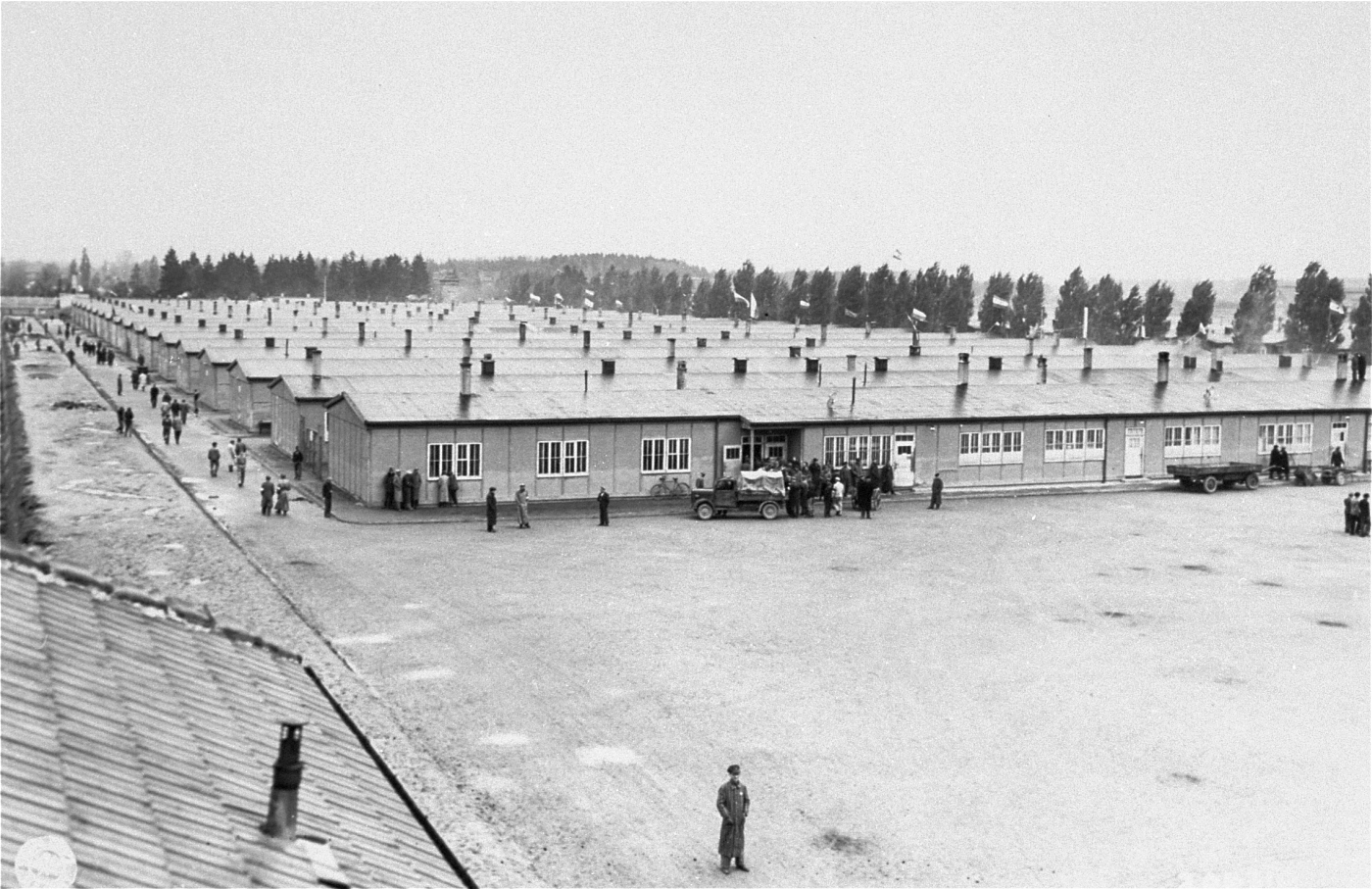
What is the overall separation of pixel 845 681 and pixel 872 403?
27533 mm

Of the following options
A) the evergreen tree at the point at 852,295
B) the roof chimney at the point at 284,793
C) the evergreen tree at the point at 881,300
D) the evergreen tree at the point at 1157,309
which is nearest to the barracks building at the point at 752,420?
the roof chimney at the point at 284,793

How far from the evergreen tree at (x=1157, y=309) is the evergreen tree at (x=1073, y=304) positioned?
6.31 meters

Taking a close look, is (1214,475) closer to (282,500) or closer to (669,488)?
(669,488)

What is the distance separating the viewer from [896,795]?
19188 millimetres

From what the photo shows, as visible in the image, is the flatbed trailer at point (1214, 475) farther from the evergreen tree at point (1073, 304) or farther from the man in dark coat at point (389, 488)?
the evergreen tree at point (1073, 304)

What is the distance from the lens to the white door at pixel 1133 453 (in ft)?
179

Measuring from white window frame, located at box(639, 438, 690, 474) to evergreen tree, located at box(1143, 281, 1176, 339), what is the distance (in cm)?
10965

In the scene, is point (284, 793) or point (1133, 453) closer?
point (284, 793)

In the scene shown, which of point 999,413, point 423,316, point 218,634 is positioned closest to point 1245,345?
point 423,316

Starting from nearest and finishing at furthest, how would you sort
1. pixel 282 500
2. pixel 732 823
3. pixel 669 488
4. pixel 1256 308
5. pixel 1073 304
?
pixel 732 823 → pixel 282 500 → pixel 669 488 → pixel 1256 308 → pixel 1073 304

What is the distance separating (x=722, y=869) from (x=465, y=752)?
543cm

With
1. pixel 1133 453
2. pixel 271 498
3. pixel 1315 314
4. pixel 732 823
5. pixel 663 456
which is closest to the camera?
pixel 732 823

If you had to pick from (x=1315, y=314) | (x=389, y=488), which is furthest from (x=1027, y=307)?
(x=389, y=488)

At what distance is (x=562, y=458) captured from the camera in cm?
4569
